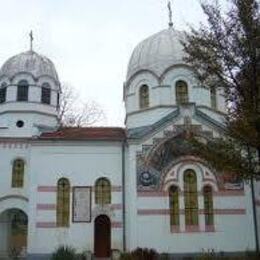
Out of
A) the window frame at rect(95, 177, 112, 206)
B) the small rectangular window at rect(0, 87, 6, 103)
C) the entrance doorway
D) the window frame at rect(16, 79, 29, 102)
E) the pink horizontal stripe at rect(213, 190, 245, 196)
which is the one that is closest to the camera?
the pink horizontal stripe at rect(213, 190, 245, 196)

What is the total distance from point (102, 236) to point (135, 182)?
3845 millimetres

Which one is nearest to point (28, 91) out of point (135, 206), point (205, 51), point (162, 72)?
point (162, 72)

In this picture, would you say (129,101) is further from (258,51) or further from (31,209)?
(258,51)

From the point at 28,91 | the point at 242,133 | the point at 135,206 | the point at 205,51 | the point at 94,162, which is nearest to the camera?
the point at 242,133

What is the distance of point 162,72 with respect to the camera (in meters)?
29.0

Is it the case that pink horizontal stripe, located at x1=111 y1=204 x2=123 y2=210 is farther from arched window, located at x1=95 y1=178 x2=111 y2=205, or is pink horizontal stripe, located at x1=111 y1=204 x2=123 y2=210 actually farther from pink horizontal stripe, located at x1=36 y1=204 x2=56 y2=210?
pink horizontal stripe, located at x1=36 y1=204 x2=56 y2=210

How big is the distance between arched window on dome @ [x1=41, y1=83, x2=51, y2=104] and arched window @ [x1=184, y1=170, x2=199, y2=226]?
10375 mm

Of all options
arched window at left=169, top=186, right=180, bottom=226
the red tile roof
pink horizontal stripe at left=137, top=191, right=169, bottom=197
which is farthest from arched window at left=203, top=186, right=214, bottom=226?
the red tile roof

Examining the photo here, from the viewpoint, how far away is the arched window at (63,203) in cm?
2652

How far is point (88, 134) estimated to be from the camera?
29094mm

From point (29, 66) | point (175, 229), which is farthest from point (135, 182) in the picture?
point (29, 66)

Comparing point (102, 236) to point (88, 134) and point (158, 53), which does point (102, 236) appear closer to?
point (88, 134)

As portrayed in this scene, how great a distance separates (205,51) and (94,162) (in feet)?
40.9

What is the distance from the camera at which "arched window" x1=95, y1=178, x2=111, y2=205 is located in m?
27.1
